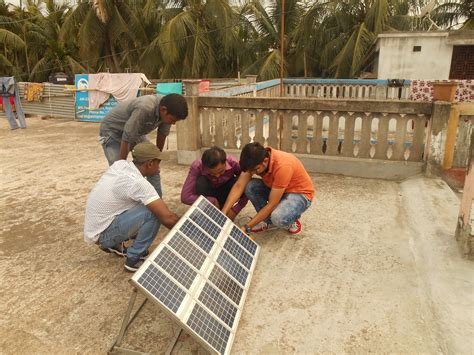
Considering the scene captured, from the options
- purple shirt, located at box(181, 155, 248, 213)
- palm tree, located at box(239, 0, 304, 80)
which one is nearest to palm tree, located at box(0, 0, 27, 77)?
palm tree, located at box(239, 0, 304, 80)

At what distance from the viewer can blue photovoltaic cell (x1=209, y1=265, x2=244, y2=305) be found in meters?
2.80

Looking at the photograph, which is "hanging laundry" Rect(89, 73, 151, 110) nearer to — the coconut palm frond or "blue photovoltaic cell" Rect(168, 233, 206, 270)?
"blue photovoltaic cell" Rect(168, 233, 206, 270)

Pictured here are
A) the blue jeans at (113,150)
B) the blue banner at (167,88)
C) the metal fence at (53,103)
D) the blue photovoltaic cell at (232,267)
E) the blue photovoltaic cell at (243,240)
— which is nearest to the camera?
the blue photovoltaic cell at (232,267)

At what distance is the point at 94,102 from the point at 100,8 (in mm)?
10978

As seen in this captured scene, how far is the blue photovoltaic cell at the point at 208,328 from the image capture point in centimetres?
232

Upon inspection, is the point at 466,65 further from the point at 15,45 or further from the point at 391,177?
the point at 15,45

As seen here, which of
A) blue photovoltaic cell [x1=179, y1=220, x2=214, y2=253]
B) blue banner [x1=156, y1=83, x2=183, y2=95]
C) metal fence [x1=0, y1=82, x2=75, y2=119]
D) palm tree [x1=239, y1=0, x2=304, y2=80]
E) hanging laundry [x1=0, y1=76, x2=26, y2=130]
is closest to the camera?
blue photovoltaic cell [x1=179, y1=220, x2=214, y2=253]

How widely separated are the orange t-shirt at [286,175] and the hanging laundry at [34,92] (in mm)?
12484

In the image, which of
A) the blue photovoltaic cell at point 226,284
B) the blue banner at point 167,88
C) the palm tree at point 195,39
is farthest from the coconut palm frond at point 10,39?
the blue photovoltaic cell at point 226,284

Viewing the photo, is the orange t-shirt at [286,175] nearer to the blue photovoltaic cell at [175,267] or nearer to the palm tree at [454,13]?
the blue photovoltaic cell at [175,267]

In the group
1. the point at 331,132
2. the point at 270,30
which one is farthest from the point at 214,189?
the point at 270,30

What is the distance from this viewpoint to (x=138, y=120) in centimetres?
415

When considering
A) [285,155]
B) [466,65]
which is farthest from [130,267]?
[466,65]

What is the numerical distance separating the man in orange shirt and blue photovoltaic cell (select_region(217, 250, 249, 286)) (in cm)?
70
